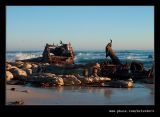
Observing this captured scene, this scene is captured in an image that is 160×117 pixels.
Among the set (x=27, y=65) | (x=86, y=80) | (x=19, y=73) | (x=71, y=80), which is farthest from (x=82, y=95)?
(x=27, y=65)

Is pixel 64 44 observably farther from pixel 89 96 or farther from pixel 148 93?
pixel 148 93

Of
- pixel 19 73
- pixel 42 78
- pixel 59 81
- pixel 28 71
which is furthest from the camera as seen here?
pixel 28 71

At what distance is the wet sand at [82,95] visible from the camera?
5.78 meters

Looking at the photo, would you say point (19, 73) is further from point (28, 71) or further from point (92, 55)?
point (92, 55)

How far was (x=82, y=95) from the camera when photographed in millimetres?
6188

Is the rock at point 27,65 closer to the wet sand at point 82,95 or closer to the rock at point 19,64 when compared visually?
the rock at point 19,64

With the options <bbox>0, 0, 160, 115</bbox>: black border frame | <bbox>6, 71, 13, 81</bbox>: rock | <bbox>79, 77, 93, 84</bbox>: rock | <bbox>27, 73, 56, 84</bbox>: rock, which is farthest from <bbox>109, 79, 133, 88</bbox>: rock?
<bbox>6, 71, 13, 81</bbox>: rock

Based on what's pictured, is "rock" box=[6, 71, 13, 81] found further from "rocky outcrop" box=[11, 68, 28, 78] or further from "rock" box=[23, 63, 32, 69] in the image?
"rock" box=[23, 63, 32, 69]

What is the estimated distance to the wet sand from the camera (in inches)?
227
